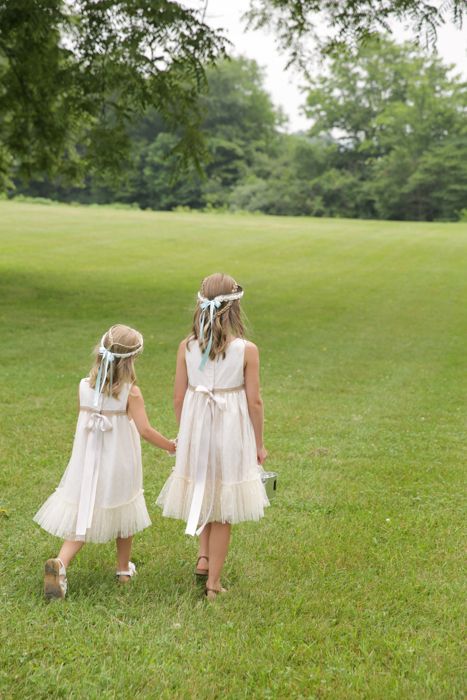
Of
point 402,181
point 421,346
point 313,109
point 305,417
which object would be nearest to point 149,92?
point 421,346

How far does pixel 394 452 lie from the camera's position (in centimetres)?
789

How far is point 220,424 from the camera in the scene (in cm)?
455

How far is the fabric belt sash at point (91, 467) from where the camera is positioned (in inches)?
175

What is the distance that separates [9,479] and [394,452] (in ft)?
12.1

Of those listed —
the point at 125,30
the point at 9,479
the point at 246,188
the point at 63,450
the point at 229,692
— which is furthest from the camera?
the point at 246,188

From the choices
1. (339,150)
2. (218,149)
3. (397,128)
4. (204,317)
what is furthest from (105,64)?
(218,149)

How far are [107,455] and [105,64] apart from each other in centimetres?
1128

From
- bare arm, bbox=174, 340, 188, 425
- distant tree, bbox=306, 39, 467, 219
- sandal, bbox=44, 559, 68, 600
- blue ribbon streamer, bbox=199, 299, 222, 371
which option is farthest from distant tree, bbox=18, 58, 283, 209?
sandal, bbox=44, 559, 68, 600

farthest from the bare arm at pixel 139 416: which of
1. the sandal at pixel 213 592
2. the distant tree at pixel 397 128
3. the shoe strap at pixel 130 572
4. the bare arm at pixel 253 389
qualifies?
the distant tree at pixel 397 128

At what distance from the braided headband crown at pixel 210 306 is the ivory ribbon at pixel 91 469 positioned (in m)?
0.65

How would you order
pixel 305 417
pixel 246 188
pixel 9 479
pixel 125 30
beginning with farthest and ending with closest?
1. pixel 246 188
2. pixel 125 30
3. pixel 305 417
4. pixel 9 479

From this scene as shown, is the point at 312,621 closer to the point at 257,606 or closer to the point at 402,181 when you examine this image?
the point at 257,606

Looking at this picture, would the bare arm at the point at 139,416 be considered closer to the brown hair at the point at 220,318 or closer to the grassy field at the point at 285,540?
the brown hair at the point at 220,318

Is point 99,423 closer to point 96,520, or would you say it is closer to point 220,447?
point 96,520
